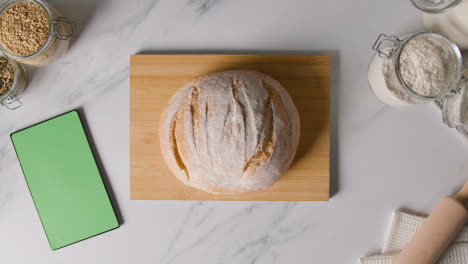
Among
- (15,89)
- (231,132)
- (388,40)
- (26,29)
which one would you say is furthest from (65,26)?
(388,40)

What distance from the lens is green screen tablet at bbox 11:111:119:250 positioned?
962 mm

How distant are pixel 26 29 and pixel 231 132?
1.91 ft

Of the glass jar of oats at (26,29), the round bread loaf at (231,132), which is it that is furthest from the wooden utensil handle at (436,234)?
the glass jar of oats at (26,29)

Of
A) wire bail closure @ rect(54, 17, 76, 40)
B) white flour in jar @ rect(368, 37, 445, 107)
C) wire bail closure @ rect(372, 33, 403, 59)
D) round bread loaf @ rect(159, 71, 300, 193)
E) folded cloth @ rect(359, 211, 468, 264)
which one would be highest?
wire bail closure @ rect(54, 17, 76, 40)

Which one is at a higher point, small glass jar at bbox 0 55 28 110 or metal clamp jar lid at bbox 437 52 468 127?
small glass jar at bbox 0 55 28 110

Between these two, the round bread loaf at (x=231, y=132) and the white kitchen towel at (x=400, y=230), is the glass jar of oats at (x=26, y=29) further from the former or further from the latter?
the white kitchen towel at (x=400, y=230)

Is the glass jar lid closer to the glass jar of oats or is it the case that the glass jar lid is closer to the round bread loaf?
the round bread loaf

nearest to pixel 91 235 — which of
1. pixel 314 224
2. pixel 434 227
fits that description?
pixel 314 224

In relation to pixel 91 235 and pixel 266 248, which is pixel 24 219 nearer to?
pixel 91 235

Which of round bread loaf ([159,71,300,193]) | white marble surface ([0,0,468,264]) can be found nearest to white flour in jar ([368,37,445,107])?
white marble surface ([0,0,468,264])

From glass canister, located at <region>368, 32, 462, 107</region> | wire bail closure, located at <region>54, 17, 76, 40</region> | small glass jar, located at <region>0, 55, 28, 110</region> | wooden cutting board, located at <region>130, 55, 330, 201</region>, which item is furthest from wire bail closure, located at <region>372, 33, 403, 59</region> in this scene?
small glass jar, located at <region>0, 55, 28, 110</region>

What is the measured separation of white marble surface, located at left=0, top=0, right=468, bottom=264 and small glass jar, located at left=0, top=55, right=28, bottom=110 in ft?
0.08

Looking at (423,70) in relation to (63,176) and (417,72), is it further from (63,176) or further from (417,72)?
(63,176)

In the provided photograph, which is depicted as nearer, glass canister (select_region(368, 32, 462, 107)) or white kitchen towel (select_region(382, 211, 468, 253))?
glass canister (select_region(368, 32, 462, 107))
